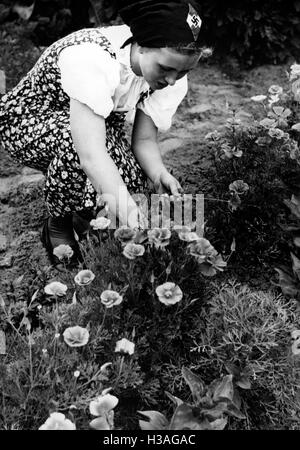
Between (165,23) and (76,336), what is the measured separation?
115 cm

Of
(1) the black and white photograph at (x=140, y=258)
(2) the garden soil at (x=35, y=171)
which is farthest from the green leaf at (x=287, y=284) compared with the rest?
(2) the garden soil at (x=35, y=171)

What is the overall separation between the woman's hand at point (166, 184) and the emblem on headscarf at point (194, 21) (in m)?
0.62

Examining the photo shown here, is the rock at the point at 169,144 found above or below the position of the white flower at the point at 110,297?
below

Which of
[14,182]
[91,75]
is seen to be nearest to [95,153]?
[91,75]

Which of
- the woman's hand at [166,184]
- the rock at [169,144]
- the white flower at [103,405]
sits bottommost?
the rock at [169,144]

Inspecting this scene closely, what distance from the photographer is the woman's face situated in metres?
2.24

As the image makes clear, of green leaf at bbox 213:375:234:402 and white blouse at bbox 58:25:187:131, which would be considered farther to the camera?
white blouse at bbox 58:25:187:131

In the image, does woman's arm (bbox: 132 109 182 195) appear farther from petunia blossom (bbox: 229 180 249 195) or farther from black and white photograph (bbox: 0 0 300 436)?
petunia blossom (bbox: 229 180 249 195)

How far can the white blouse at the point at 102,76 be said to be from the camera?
229 cm

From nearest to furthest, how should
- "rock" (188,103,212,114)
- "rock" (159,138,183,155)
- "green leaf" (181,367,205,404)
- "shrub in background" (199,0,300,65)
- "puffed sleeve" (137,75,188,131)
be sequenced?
"green leaf" (181,367,205,404) → "puffed sleeve" (137,75,188,131) → "rock" (159,138,183,155) → "rock" (188,103,212,114) → "shrub in background" (199,0,300,65)

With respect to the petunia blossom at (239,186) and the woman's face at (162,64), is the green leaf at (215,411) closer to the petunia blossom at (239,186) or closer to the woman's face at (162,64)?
the petunia blossom at (239,186)

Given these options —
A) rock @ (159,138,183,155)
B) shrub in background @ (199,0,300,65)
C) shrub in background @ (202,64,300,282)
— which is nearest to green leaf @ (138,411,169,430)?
shrub in background @ (202,64,300,282)

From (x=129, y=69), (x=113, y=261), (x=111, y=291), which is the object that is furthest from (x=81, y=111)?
(x=111, y=291)

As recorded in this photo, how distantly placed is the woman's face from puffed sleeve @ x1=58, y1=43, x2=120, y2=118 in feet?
0.36
